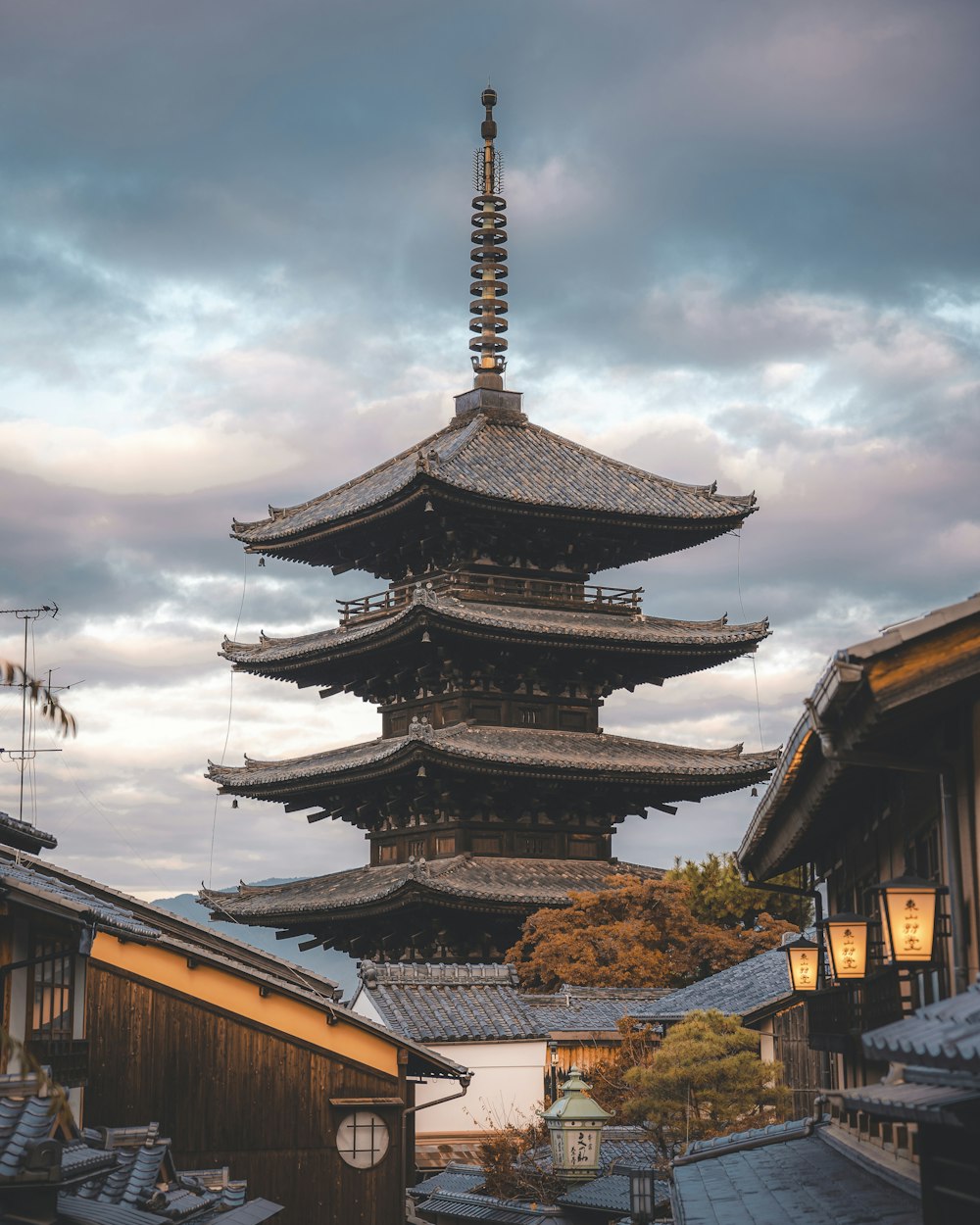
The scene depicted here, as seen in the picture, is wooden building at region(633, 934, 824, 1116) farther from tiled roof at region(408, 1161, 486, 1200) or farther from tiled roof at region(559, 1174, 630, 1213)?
tiled roof at region(408, 1161, 486, 1200)

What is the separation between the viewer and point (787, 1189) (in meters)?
13.4

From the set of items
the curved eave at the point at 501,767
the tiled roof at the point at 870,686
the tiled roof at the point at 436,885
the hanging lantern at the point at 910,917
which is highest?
the curved eave at the point at 501,767

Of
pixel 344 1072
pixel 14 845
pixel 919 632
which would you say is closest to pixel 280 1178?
pixel 344 1072

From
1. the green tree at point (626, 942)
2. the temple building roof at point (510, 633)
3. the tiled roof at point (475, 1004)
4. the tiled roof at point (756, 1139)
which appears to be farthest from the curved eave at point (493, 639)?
the tiled roof at point (756, 1139)

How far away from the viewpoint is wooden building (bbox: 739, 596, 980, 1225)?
23.0 ft

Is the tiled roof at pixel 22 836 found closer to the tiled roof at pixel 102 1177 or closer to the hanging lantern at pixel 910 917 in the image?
the tiled roof at pixel 102 1177

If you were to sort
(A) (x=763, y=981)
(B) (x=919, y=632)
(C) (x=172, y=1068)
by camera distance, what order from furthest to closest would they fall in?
(A) (x=763, y=981) < (C) (x=172, y=1068) < (B) (x=919, y=632)

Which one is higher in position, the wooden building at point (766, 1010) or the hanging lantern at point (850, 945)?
the hanging lantern at point (850, 945)

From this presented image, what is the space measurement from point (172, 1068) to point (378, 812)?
903 inches

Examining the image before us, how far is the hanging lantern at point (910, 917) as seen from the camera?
416 inches

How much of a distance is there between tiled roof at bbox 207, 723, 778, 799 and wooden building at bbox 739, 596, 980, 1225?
27906mm

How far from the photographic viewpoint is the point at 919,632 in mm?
8922

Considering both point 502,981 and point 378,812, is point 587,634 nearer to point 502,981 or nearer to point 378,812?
point 378,812

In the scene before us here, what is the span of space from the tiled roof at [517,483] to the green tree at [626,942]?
11.0 meters
